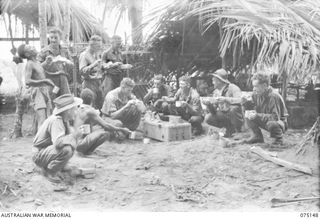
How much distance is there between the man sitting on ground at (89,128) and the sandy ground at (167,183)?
0.13m

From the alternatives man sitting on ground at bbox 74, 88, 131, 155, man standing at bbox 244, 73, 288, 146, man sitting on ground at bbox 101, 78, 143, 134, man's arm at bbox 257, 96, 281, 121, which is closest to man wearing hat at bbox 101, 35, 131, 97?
man sitting on ground at bbox 101, 78, 143, 134

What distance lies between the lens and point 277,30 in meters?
4.34

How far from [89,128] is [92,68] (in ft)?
3.39

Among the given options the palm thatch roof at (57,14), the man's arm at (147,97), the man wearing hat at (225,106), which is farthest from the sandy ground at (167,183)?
the man's arm at (147,97)

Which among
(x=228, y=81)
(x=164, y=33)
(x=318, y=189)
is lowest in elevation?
(x=318, y=189)

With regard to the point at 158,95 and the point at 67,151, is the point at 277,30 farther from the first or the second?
the point at 67,151

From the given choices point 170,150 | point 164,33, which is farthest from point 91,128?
point 164,33

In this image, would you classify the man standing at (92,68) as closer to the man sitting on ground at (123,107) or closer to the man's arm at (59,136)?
the man sitting on ground at (123,107)

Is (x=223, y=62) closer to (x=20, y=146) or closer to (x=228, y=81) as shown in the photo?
(x=228, y=81)

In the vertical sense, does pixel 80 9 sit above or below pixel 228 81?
above

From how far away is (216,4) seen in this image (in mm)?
4938

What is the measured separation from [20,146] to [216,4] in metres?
2.72

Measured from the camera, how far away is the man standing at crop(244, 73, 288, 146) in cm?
444

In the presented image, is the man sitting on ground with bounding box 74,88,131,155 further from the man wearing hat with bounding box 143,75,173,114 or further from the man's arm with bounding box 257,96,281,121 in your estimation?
the man's arm with bounding box 257,96,281,121
